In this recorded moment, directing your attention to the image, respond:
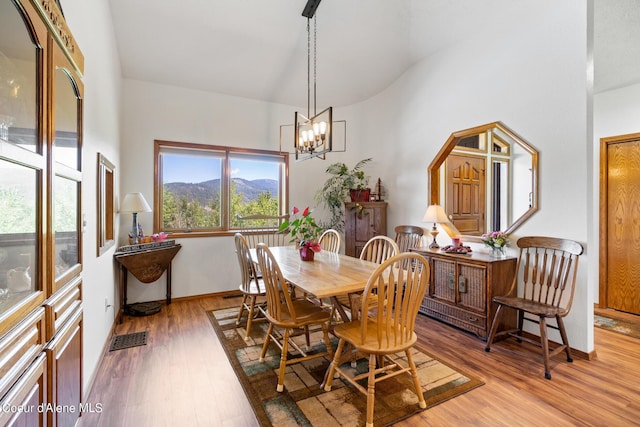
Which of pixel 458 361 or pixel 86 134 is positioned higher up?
pixel 86 134

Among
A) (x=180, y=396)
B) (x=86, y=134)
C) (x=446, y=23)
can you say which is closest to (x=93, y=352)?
(x=180, y=396)

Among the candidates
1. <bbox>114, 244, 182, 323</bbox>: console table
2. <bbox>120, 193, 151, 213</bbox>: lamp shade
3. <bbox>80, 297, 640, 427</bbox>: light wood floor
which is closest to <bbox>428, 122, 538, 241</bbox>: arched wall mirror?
<bbox>80, 297, 640, 427</bbox>: light wood floor

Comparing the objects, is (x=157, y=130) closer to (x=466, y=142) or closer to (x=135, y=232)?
(x=135, y=232)

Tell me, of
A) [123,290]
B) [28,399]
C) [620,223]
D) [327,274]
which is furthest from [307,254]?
[620,223]

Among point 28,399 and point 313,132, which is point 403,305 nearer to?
point 28,399

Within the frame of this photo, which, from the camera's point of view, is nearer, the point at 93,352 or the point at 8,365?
the point at 8,365

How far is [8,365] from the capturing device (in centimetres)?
93

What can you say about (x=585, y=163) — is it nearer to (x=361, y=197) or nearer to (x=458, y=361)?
(x=458, y=361)

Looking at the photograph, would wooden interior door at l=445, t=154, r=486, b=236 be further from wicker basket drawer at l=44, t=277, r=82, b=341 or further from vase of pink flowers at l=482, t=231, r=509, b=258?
wicker basket drawer at l=44, t=277, r=82, b=341

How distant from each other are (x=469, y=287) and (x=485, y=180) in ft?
4.50

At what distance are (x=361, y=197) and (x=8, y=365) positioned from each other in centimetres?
424

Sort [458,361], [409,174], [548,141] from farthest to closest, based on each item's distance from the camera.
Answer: [409,174] → [548,141] → [458,361]

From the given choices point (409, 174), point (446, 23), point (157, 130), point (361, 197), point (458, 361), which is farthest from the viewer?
point (361, 197)

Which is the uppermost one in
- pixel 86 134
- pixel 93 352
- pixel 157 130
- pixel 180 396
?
pixel 157 130
